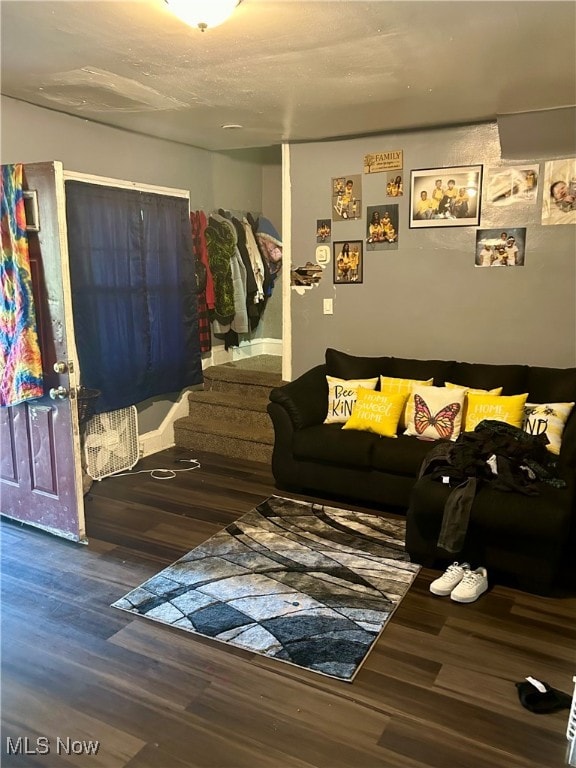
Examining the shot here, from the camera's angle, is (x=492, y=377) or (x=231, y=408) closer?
(x=492, y=377)

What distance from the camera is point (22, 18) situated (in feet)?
7.23

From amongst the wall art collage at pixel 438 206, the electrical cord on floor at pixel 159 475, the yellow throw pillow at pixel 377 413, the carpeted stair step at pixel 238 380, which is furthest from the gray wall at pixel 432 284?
the electrical cord on floor at pixel 159 475

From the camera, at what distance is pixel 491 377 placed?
3709 mm

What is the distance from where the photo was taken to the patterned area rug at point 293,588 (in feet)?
7.82

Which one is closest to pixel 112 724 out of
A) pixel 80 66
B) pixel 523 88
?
Result: pixel 80 66

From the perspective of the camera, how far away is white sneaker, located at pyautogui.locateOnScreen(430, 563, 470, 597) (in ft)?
8.84

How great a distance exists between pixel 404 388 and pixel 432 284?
0.81 metres

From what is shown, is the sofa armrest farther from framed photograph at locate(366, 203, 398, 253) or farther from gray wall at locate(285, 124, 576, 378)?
framed photograph at locate(366, 203, 398, 253)

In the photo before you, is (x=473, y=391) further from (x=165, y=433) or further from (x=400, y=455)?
(x=165, y=433)

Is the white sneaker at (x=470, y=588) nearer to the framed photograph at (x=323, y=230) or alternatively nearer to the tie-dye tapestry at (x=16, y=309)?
the tie-dye tapestry at (x=16, y=309)

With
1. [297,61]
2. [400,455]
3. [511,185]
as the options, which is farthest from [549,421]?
[297,61]

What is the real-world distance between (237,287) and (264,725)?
3606 mm

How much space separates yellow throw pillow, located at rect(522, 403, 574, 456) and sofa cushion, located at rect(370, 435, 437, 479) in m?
0.55

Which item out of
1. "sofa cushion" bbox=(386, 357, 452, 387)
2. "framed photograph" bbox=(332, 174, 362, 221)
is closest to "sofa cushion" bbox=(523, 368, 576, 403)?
"sofa cushion" bbox=(386, 357, 452, 387)
